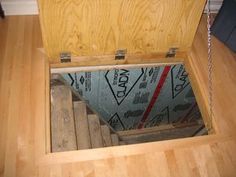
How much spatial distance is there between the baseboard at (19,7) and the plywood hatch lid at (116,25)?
47cm

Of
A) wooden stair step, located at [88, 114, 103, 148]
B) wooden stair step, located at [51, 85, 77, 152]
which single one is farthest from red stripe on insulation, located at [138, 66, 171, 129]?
wooden stair step, located at [51, 85, 77, 152]

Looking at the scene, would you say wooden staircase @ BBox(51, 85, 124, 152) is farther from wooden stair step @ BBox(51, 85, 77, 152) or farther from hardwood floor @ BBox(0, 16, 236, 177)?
hardwood floor @ BBox(0, 16, 236, 177)

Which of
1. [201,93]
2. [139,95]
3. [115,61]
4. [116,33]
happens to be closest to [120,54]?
[115,61]

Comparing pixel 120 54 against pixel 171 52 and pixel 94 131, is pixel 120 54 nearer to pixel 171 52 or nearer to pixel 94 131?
pixel 171 52

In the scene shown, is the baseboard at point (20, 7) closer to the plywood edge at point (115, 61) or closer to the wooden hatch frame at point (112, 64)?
the wooden hatch frame at point (112, 64)

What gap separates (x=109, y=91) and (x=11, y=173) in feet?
4.25

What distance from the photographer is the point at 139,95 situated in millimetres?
2764

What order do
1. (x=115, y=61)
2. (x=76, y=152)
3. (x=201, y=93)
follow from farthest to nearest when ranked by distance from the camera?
(x=115, y=61) < (x=201, y=93) < (x=76, y=152)

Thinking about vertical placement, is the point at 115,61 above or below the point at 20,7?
below

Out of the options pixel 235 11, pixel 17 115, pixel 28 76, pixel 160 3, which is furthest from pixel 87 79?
pixel 235 11

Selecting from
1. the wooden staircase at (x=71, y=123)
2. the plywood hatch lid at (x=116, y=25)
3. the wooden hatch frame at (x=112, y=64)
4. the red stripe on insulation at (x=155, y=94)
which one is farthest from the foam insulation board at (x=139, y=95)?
the plywood hatch lid at (x=116, y=25)

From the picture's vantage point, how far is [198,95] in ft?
6.00

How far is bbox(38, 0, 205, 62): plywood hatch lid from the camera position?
154 centimetres

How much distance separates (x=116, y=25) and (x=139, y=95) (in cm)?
121
